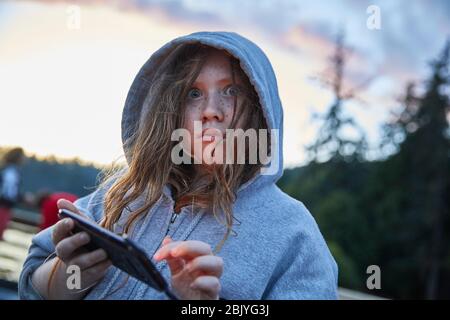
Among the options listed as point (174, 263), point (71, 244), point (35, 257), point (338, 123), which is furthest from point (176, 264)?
point (338, 123)

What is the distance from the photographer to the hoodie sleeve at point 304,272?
142 centimetres

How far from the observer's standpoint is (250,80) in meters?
1.62

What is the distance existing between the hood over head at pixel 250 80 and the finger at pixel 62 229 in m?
0.44

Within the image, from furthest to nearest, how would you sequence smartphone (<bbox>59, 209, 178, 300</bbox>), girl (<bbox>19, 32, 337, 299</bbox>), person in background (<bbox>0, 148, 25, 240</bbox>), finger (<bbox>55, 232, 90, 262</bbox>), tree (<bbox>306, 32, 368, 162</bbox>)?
1. tree (<bbox>306, 32, 368, 162</bbox>)
2. person in background (<bbox>0, 148, 25, 240</bbox>)
3. girl (<bbox>19, 32, 337, 299</bbox>)
4. finger (<bbox>55, 232, 90, 262</bbox>)
5. smartphone (<bbox>59, 209, 178, 300</bbox>)

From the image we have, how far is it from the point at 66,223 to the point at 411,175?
2489 centimetres

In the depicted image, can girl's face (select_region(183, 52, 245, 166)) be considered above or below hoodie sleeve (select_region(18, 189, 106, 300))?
above

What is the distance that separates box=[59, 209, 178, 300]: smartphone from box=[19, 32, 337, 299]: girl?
62mm

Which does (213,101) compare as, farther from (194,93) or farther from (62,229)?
(62,229)

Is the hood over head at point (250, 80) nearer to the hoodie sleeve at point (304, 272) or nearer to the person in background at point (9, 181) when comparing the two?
the hoodie sleeve at point (304, 272)

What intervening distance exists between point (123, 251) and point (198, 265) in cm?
17

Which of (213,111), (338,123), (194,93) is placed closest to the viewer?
(213,111)

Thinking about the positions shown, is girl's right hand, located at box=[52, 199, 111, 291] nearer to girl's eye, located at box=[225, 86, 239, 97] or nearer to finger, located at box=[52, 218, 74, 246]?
finger, located at box=[52, 218, 74, 246]

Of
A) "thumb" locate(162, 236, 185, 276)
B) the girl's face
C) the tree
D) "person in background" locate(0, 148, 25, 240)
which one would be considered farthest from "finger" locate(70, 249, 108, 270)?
the tree

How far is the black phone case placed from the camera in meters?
1.17
